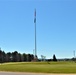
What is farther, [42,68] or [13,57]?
[13,57]

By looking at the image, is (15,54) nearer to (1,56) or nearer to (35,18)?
(1,56)

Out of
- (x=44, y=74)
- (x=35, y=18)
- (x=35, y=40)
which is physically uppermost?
(x=35, y=18)

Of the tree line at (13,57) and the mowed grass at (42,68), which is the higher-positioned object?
the tree line at (13,57)

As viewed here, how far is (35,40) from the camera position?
3118 inches

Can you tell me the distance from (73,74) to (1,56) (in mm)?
113404

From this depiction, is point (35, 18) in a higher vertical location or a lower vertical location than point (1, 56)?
higher

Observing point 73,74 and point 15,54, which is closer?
point 73,74

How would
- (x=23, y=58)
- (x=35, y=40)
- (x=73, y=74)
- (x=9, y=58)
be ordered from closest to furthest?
(x=73, y=74)
(x=35, y=40)
(x=9, y=58)
(x=23, y=58)

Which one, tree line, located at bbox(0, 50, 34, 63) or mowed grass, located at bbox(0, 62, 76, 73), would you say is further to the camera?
tree line, located at bbox(0, 50, 34, 63)

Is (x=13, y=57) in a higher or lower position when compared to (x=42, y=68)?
higher

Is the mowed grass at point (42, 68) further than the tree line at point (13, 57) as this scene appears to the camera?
No

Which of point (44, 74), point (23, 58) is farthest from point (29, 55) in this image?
point (44, 74)

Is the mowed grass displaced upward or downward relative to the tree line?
downward

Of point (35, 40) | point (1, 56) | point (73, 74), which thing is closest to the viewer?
point (73, 74)
